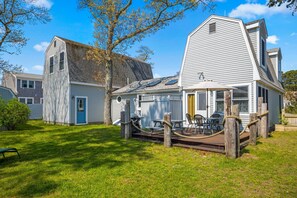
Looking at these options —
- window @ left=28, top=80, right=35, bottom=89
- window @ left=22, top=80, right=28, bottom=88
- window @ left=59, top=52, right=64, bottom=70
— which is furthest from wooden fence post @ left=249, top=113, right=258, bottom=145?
window @ left=28, top=80, right=35, bottom=89

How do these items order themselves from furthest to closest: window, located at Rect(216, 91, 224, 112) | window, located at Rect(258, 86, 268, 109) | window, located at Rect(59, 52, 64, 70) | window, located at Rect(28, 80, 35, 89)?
window, located at Rect(28, 80, 35, 89) < window, located at Rect(59, 52, 64, 70) < window, located at Rect(216, 91, 224, 112) < window, located at Rect(258, 86, 268, 109)

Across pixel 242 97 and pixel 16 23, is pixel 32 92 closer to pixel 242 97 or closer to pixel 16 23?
pixel 16 23

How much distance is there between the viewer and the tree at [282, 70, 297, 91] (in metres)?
28.2

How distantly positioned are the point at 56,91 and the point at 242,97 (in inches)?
587

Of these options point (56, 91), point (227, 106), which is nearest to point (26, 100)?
point (56, 91)

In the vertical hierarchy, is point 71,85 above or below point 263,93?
above

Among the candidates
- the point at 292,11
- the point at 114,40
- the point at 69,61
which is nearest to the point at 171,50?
the point at 114,40

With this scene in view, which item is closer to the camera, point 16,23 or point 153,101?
point 153,101

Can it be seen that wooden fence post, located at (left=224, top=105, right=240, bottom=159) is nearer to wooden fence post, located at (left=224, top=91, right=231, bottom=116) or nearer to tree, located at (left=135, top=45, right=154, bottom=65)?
wooden fence post, located at (left=224, top=91, right=231, bottom=116)

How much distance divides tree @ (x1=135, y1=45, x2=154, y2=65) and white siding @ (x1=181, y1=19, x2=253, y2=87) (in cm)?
1846

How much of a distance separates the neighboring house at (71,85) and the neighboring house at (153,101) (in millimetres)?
1922

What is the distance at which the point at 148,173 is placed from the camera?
14.3ft

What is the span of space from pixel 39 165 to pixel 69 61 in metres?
12.1

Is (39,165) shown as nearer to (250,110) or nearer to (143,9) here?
(250,110)
